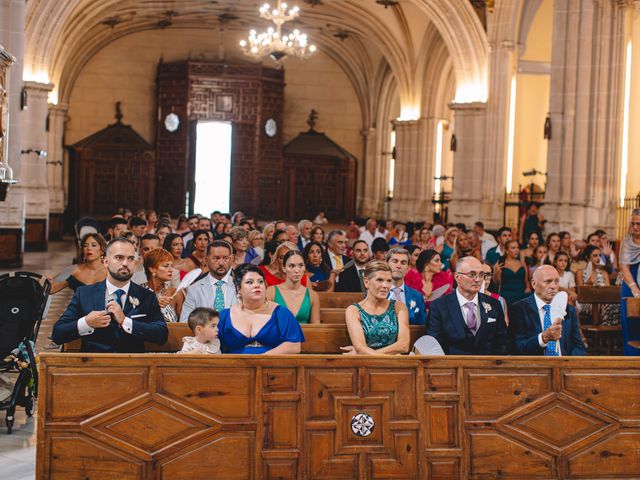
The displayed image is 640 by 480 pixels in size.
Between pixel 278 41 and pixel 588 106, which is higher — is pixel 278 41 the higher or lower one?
the higher one

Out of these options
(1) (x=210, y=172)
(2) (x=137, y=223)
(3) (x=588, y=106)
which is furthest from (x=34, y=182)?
(3) (x=588, y=106)

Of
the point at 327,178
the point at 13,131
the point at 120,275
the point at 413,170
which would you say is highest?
the point at 413,170

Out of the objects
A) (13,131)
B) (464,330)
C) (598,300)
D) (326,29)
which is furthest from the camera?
(326,29)

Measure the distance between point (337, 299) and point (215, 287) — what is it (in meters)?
1.86

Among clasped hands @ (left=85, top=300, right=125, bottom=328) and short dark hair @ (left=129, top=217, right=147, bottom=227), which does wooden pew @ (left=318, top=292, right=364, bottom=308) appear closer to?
clasped hands @ (left=85, top=300, right=125, bottom=328)

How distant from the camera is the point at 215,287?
722 centimetres

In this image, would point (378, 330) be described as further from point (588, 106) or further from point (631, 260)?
point (588, 106)

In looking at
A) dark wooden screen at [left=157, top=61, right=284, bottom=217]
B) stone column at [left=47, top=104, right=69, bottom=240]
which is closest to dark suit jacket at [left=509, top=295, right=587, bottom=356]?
stone column at [left=47, top=104, right=69, bottom=240]

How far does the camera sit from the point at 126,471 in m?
4.89

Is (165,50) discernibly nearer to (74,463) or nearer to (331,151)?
(331,151)

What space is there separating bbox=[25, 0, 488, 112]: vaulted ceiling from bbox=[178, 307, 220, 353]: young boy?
60.2 feet

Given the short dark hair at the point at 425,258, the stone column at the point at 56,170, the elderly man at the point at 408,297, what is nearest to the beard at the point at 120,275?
the elderly man at the point at 408,297

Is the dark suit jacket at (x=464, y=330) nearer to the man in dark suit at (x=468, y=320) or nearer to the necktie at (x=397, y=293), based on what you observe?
the man in dark suit at (x=468, y=320)

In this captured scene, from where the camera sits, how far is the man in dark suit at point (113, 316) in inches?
219
